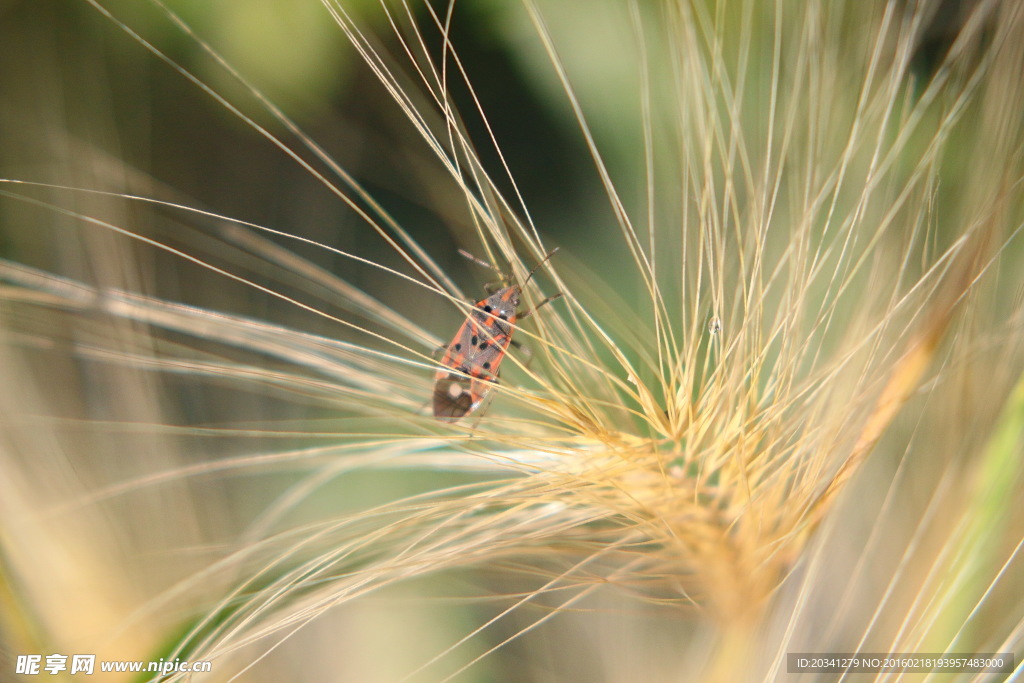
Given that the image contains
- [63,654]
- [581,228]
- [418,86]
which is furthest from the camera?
[581,228]

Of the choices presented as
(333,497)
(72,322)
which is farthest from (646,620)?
(72,322)

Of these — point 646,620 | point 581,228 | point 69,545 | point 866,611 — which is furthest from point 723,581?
point 69,545

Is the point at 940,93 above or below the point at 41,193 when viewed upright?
above

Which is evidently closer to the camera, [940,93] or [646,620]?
[940,93]

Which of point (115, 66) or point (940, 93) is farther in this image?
point (115, 66)

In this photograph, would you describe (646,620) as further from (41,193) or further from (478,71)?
(41,193)

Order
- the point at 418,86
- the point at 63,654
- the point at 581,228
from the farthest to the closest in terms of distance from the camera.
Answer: the point at 581,228
the point at 418,86
the point at 63,654

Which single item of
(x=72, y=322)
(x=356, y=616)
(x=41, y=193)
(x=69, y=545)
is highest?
(x=41, y=193)

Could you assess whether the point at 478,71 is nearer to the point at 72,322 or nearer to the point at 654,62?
the point at 654,62

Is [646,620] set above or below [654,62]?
below
